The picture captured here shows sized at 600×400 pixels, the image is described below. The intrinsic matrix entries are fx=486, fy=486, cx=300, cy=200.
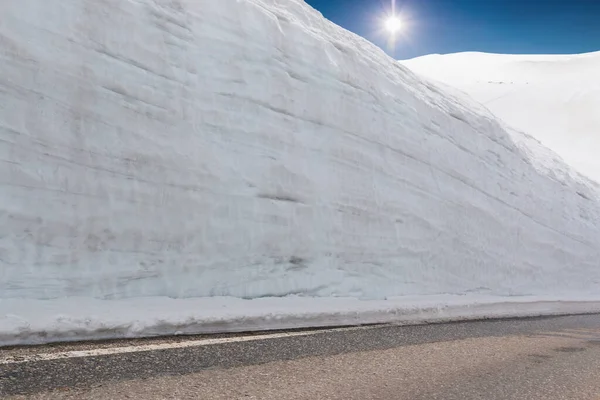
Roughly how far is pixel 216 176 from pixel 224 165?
8.9 inches

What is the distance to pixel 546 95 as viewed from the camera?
113ft

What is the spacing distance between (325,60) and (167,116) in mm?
3555

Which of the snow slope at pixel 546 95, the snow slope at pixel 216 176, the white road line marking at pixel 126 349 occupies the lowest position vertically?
the white road line marking at pixel 126 349

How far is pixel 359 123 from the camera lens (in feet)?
27.6

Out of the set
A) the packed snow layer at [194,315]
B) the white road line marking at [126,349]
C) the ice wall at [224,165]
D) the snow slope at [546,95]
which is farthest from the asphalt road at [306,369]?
the snow slope at [546,95]

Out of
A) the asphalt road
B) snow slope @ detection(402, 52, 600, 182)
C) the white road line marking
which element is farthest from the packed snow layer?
snow slope @ detection(402, 52, 600, 182)

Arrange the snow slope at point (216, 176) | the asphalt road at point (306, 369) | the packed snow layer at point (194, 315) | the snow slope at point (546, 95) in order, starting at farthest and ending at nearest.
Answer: the snow slope at point (546, 95) < the snow slope at point (216, 176) < the packed snow layer at point (194, 315) < the asphalt road at point (306, 369)

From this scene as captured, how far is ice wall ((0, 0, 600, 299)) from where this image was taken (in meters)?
4.79

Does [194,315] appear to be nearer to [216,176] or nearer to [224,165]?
[216,176]

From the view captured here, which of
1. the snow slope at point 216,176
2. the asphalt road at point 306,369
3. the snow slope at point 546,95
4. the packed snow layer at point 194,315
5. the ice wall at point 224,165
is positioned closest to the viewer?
the asphalt road at point 306,369

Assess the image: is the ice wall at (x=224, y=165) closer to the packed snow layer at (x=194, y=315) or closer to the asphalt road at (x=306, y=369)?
the packed snow layer at (x=194, y=315)

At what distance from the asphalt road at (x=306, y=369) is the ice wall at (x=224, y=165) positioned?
152 cm

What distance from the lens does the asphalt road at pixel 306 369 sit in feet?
8.87

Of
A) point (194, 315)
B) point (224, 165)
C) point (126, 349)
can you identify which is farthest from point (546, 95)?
point (126, 349)
